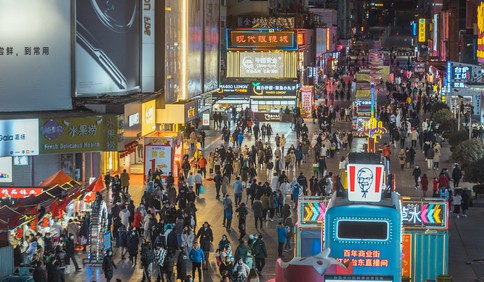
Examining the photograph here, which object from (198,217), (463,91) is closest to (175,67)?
(198,217)

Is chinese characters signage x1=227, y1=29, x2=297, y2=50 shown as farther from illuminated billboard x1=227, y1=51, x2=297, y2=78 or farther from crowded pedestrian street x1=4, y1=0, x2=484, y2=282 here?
→ crowded pedestrian street x1=4, y1=0, x2=484, y2=282

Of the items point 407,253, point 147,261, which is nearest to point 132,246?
point 147,261

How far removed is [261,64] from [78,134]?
Answer: 35.3 metres

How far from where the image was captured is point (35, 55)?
38219 millimetres

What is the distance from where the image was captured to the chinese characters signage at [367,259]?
19.4m

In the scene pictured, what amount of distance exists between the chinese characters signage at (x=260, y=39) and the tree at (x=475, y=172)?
32722 millimetres

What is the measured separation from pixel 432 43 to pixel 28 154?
9873 centimetres

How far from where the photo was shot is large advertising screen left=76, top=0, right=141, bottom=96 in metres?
40.2

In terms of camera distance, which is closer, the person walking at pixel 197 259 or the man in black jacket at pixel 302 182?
the person walking at pixel 197 259

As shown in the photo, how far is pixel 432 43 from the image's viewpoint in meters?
131

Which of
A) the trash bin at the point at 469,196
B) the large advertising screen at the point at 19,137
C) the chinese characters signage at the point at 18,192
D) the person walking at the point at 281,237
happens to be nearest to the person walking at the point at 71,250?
the chinese characters signage at the point at 18,192

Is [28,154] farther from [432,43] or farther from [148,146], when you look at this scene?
[432,43]

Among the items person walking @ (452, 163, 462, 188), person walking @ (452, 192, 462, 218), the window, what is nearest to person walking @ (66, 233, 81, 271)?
the window

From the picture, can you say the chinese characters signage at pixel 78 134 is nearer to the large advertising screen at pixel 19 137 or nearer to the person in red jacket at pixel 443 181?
the large advertising screen at pixel 19 137
